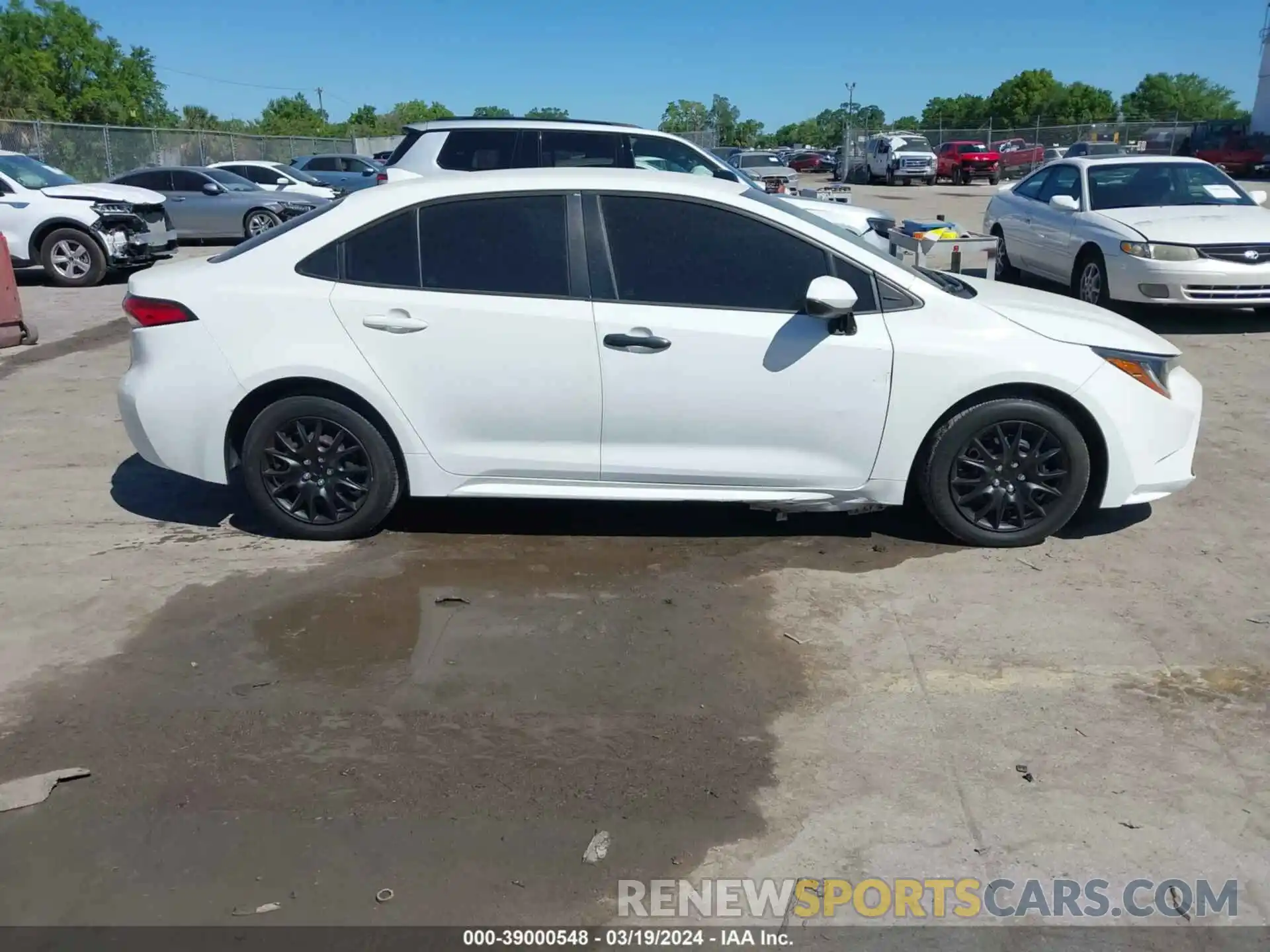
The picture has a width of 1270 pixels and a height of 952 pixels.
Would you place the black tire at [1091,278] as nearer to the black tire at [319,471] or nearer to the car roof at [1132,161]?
the car roof at [1132,161]

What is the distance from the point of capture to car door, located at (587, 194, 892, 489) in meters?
4.84

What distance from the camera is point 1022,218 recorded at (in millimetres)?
12281

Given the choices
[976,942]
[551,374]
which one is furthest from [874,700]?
[551,374]

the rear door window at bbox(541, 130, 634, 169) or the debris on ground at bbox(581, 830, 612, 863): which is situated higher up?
the rear door window at bbox(541, 130, 634, 169)

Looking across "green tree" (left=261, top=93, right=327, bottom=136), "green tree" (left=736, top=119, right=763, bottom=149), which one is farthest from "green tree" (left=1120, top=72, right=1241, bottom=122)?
"green tree" (left=261, top=93, right=327, bottom=136)

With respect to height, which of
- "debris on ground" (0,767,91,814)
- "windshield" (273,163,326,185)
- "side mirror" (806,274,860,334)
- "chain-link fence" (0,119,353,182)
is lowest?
"debris on ground" (0,767,91,814)

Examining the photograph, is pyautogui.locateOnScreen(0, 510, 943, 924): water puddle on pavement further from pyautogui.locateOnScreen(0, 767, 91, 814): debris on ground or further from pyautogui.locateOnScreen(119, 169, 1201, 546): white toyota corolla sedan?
pyautogui.locateOnScreen(119, 169, 1201, 546): white toyota corolla sedan

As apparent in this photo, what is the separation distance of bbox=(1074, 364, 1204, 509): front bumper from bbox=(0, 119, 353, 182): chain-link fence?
2587cm

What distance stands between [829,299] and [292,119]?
295 feet

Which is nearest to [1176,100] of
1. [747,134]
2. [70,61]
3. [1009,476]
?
[747,134]

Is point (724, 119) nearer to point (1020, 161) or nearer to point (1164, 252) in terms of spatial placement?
point (1020, 161)

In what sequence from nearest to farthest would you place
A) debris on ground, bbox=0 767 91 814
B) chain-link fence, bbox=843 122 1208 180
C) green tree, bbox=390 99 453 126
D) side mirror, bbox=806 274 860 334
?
debris on ground, bbox=0 767 91 814, side mirror, bbox=806 274 860 334, chain-link fence, bbox=843 122 1208 180, green tree, bbox=390 99 453 126

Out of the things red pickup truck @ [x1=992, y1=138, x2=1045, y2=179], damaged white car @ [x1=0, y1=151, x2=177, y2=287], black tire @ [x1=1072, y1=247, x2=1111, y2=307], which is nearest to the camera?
black tire @ [x1=1072, y1=247, x2=1111, y2=307]

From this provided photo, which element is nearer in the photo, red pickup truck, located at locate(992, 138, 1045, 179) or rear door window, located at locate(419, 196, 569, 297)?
rear door window, located at locate(419, 196, 569, 297)
